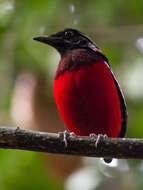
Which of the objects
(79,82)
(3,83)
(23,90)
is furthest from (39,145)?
(3,83)

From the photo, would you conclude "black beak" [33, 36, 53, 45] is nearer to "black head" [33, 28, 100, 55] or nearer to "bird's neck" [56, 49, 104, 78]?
"black head" [33, 28, 100, 55]

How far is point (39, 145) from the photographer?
3.75 metres

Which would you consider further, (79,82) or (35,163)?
(35,163)

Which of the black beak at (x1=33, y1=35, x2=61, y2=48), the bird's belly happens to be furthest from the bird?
the black beak at (x1=33, y1=35, x2=61, y2=48)

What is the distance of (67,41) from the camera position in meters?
5.42

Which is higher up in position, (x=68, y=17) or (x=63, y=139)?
(x=68, y=17)

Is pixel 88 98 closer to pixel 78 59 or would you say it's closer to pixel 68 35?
pixel 78 59

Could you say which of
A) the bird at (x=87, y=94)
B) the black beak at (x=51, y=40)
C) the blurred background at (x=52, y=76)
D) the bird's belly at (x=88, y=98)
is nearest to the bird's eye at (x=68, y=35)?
the black beak at (x=51, y=40)

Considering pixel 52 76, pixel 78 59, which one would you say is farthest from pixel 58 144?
pixel 52 76

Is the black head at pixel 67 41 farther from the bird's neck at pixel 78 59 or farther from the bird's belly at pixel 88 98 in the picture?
the bird's belly at pixel 88 98

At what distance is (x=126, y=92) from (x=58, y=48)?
1422 mm

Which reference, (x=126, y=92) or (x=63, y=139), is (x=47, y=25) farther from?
(x=63, y=139)

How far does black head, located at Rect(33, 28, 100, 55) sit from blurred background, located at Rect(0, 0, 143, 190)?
2.87 feet

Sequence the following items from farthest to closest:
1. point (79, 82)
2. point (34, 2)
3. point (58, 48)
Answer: point (34, 2) → point (58, 48) → point (79, 82)
